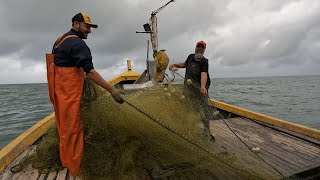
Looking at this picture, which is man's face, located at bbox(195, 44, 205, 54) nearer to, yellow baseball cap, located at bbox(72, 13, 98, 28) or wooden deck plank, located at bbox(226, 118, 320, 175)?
wooden deck plank, located at bbox(226, 118, 320, 175)

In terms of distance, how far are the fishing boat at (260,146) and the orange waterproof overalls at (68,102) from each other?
19.3 inches

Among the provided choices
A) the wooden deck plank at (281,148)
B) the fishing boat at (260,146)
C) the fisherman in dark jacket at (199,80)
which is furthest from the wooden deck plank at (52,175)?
the wooden deck plank at (281,148)

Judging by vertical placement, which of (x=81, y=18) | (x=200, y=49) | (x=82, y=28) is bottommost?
(x=200, y=49)

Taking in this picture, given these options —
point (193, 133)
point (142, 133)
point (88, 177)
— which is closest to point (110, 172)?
point (88, 177)

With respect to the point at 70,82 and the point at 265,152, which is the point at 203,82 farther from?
the point at 70,82

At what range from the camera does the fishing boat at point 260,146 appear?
3.62 meters

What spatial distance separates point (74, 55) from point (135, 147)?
1.41 meters

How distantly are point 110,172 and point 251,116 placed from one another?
4941 mm

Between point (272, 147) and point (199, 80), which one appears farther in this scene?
point (199, 80)

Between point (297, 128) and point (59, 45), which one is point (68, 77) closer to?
point (59, 45)

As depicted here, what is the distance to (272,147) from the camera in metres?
4.75

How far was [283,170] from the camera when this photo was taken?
146 inches

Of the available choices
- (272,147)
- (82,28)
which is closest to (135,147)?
(82,28)

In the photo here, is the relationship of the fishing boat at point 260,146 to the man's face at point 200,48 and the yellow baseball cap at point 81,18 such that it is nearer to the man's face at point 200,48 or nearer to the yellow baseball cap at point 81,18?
the man's face at point 200,48
